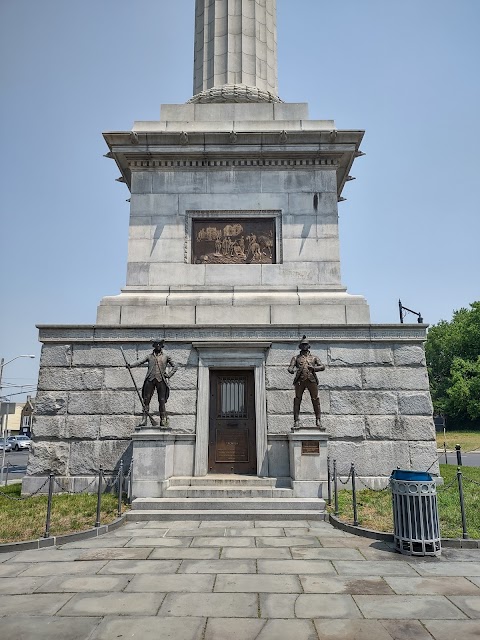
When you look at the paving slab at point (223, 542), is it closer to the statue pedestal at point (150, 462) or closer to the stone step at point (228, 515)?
the stone step at point (228, 515)

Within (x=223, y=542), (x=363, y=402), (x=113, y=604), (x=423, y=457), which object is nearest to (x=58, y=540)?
(x=223, y=542)

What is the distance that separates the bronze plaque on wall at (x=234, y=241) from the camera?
1511 cm

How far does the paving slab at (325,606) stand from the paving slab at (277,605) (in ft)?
0.23

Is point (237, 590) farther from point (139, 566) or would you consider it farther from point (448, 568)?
point (448, 568)

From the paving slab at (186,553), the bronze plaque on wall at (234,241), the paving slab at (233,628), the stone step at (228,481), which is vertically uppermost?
the bronze plaque on wall at (234,241)

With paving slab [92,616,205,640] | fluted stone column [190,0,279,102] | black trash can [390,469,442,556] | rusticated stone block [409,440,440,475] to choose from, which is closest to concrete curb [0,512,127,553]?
paving slab [92,616,205,640]

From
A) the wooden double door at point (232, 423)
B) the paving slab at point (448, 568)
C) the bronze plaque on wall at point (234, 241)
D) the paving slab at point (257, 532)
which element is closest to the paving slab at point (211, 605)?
the paving slab at point (448, 568)

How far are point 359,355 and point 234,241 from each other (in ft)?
17.6

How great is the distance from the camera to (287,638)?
15.0 ft

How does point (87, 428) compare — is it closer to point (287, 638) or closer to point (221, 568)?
point (221, 568)

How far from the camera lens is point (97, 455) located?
12922mm

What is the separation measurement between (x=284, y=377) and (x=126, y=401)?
456 cm

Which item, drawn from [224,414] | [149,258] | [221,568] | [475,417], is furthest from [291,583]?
[475,417]

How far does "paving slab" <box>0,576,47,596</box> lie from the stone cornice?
7.87m
